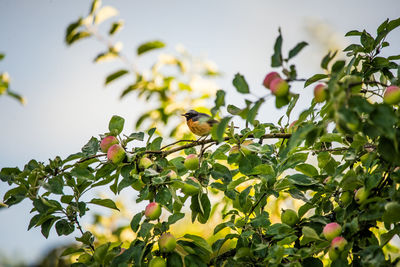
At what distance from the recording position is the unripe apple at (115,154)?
5.96 feet

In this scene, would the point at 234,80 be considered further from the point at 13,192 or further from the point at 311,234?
the point at 13,192

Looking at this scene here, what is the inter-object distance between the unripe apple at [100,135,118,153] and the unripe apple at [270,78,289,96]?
89cm

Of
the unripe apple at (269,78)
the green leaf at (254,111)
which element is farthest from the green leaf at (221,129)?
the unripe apple at (269,78)

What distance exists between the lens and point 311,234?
5.12ft

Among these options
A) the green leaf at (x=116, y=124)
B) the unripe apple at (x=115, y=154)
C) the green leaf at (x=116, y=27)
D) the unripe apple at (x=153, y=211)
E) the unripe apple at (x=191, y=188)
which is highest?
the green leaf at (x=116, y=27)

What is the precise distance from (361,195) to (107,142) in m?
1.17

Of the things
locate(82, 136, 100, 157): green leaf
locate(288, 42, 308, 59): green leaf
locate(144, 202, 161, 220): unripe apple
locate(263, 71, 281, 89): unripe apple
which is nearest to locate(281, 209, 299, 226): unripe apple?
locate(144, 202, 161, 220): unripe apple

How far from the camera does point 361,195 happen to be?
1566 mm

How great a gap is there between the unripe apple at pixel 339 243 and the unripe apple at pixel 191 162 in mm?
736

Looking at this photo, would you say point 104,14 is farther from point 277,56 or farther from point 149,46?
point 277,56

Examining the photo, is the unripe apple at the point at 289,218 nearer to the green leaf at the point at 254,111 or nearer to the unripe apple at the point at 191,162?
the unripe apple at the point at 191,162

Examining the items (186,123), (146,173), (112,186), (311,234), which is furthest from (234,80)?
(186,123)

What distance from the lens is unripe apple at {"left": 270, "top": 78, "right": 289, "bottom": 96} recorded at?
4.49 feet

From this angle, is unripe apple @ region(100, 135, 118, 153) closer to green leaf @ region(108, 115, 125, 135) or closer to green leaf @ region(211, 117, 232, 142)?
green leaf @ region(108, 115, 125, 135)
